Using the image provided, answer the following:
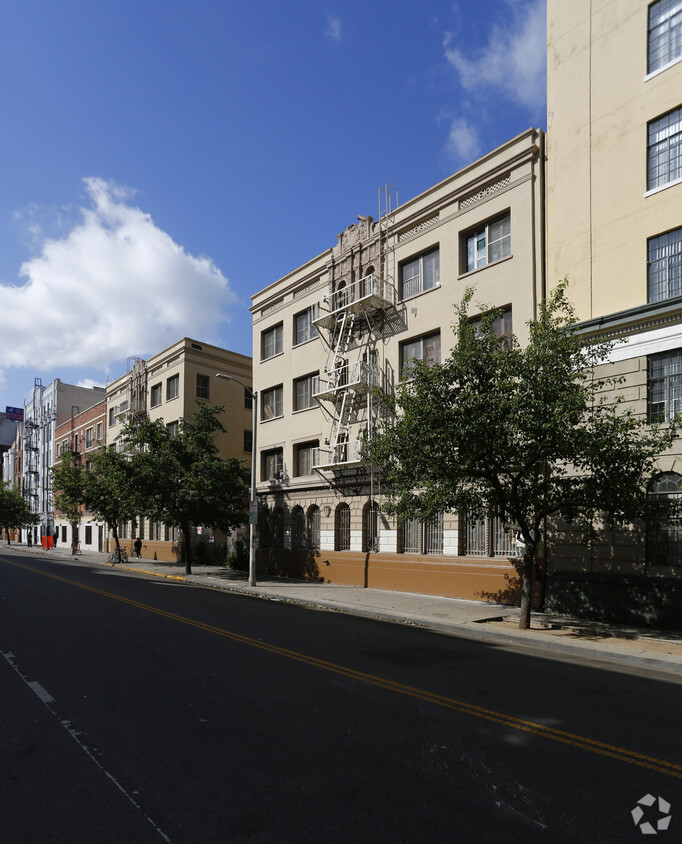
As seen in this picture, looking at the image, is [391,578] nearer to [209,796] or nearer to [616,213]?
[616,213]

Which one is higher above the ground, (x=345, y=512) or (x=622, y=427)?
(x=622, y=427)

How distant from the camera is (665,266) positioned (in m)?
16.1

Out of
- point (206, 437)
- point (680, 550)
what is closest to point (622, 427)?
point (680, 550)

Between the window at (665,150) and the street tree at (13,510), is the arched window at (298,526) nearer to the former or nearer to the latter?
the window at (665,150)

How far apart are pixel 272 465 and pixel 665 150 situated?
20815mm

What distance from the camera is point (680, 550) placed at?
15.1 meters

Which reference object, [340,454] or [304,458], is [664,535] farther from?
[304,458]

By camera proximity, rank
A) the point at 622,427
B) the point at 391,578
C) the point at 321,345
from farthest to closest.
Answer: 1. the point at 321,345
2. the point at 391,578
3. the point at 622,427

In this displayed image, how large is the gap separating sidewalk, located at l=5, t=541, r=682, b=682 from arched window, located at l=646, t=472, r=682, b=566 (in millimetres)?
1776

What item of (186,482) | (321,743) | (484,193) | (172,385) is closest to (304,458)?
(186,482)

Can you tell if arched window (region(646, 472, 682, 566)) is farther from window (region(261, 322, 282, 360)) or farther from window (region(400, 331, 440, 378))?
window (region(261, 322, 282, 360))

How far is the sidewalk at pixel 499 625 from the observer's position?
1202 centimetres

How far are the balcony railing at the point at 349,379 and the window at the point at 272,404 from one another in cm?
358

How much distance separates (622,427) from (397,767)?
31.2 feet
